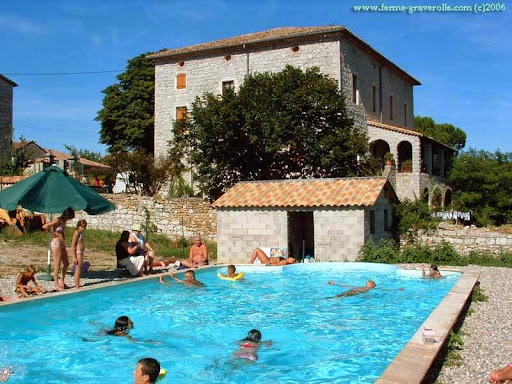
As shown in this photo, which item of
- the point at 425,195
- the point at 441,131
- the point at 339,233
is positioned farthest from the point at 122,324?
the point at 441,131

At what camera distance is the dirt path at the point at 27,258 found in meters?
15.3

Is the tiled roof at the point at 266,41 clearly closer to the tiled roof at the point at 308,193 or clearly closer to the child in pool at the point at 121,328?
the tiled roof at the point at 308,193

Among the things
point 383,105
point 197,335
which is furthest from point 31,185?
point 383,105

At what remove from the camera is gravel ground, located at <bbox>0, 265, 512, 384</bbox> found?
612 cm

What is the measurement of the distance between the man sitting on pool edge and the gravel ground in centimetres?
470

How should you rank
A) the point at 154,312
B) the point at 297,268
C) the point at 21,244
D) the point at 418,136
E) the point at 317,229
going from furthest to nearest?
1. the point at 418,136
2. the point at 21,244
3. the point at 317,229
4. the point at 297,268
5. the point at 154,312

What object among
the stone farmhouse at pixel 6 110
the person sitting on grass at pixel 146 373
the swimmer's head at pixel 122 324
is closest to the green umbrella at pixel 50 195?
the swimmer's head at pixel 122 324

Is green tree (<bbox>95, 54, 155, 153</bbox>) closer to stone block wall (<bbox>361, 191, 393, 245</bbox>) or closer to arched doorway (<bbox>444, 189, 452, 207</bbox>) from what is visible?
arched doorway (<bbox>444, 189, 452, 207</bbox>)

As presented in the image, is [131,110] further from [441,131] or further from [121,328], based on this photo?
[441,131]

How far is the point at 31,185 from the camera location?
1172 cm

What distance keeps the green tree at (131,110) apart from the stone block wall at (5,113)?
21.4 feet

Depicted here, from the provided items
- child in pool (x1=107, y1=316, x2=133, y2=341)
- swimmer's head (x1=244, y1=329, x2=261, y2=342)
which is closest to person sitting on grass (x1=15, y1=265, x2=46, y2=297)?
child in pool (x1=107, y1=316, x2=133, y2=341)

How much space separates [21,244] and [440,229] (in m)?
16.0

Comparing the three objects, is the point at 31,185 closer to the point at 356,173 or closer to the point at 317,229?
the point at 317,229
